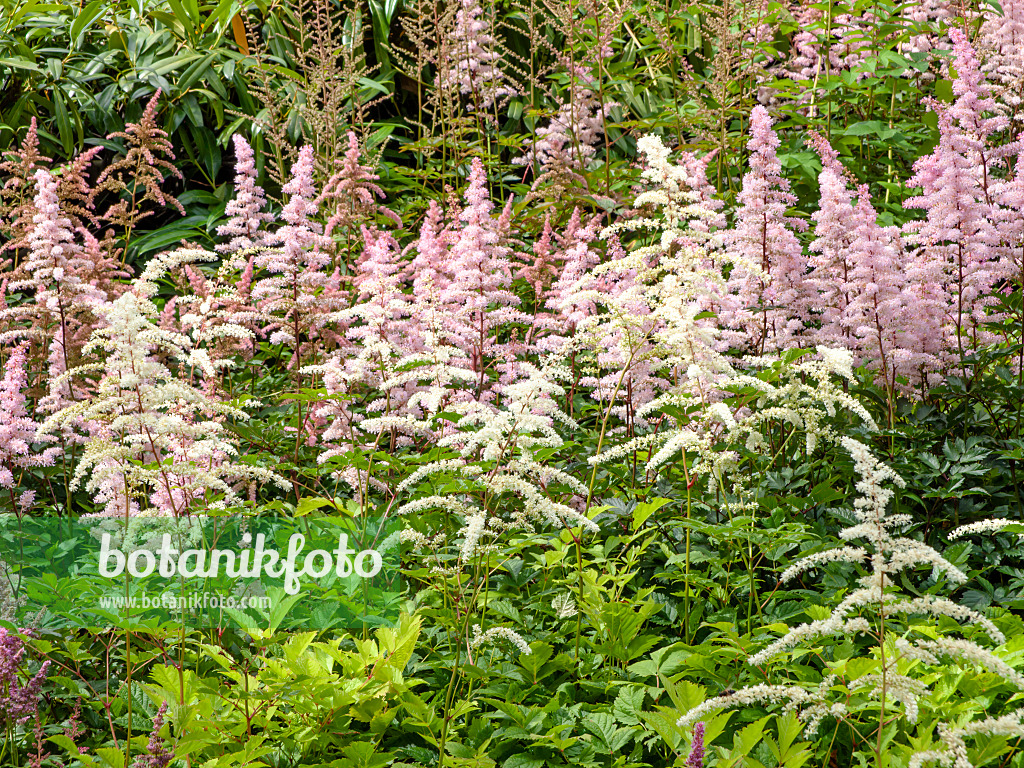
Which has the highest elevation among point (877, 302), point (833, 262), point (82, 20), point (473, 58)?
point (82, 20)

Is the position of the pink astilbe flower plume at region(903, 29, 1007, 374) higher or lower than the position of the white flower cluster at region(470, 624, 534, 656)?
higher

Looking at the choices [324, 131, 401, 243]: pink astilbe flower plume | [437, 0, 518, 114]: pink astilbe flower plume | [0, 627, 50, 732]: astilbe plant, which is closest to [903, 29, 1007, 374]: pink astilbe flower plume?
[324, 131, 401, 243]: pink astilbe flower plume

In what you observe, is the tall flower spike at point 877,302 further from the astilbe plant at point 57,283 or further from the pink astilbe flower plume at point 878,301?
the astilbe plant at point 57,283

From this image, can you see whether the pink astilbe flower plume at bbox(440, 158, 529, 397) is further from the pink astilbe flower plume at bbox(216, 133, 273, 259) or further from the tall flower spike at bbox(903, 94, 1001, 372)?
the tall flower spike at bbox(903, 94, 1001, 372)

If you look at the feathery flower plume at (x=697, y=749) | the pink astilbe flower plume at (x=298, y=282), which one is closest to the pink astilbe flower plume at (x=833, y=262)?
the pink astilbe flower plume at (x=298, y=282)

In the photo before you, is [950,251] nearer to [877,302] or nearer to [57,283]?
[877,302]

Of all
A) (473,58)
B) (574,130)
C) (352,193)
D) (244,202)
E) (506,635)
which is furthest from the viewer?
(473,58)

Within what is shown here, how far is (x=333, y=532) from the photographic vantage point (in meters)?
2.88

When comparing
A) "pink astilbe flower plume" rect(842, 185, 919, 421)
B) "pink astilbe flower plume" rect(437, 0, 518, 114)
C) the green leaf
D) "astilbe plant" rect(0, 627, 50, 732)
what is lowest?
"astilbe plant" rect(0, 627, 50, 732)

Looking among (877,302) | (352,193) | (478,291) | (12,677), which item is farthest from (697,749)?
(352,193)

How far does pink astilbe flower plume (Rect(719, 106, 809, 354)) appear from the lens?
3.57m

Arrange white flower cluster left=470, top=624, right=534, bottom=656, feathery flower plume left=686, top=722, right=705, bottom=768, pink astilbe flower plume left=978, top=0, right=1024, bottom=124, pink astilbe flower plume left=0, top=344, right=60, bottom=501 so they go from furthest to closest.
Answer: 1. pink astilbe flower plume left=978, top=0, right=1024, bottom=124
2. pink astilbe flower plume left=0, top=344, right=60, bottom=501
3. white flower cluster left=470, top=624, right=534, bottom=656
4. feathery flower plume left=686, top=722, right=705, bottom=768

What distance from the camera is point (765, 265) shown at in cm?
367

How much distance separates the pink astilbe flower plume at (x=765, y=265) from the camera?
11.7 ft
